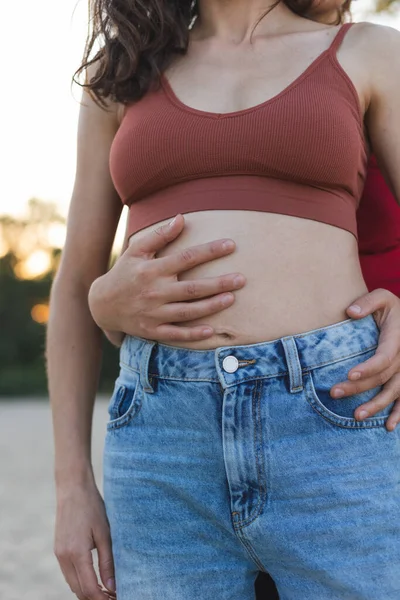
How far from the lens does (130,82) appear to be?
1.68 metres

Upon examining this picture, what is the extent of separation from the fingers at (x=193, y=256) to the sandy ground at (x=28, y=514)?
3.59 meters

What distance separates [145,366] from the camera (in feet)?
4.74

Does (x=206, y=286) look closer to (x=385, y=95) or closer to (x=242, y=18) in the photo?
(x=385, y=95)

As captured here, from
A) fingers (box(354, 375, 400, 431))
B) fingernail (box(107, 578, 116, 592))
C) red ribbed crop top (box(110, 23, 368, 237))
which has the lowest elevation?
fingernail (box(107, 578, 116, 592))

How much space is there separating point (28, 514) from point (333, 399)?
212 inches

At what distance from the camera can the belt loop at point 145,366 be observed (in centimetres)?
143

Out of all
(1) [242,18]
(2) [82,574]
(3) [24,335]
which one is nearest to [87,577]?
(2) [82,574]

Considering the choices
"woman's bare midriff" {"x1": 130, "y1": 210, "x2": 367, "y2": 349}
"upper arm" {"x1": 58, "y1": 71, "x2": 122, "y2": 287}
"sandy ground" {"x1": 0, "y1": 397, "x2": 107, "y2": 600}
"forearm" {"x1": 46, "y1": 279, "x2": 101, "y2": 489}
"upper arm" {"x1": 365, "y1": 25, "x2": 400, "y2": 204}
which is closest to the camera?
"woman's bare midriff" {"x1": 130, "y1": 210, "x2": 367, "y2": 349}

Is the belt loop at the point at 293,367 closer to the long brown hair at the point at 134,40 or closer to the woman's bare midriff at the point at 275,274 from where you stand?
the woman's bare midriff at the point at 275,274

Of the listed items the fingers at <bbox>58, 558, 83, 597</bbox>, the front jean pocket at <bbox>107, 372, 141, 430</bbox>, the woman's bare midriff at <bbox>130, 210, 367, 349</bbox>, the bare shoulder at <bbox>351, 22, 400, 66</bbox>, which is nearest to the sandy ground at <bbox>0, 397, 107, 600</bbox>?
the fingers at <bbox>58, 558, 83, 597</bbox>

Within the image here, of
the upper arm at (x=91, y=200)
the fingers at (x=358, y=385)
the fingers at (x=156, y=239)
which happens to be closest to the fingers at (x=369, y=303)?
the fingers at (x=358, y=385)

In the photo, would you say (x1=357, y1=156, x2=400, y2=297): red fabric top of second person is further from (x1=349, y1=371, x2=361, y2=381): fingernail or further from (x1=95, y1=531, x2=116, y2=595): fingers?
(x1=95, y1=531, x2=116, y2=595): fingers

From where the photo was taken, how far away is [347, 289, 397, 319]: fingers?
4.62 feet

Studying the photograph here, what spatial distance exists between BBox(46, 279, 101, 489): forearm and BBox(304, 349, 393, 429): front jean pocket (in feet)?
1.85
